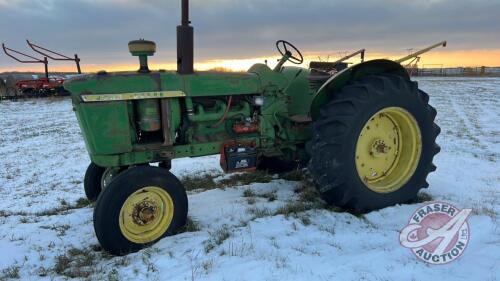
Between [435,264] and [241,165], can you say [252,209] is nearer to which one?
[241,165]

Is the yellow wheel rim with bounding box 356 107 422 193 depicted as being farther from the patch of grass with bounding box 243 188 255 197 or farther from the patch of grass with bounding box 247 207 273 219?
the patch of grass with bounding box 243 188 255 197

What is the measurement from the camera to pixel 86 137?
14.5 ft

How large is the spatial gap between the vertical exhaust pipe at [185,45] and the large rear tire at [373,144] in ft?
4.95

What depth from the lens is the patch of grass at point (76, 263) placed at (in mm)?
3701

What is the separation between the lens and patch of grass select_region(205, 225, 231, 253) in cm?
398

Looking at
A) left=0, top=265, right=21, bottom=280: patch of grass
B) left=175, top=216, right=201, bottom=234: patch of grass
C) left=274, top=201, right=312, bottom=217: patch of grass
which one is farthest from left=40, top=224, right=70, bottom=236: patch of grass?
left=274, top=201, right=312, bottom=217: patch of grass

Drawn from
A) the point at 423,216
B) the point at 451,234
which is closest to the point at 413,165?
the point at 423,216

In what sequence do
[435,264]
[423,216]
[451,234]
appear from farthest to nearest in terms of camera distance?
[423,216] < [451,234] < [435,264]

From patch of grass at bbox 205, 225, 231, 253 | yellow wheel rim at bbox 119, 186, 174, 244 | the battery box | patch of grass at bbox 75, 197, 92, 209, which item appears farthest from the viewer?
patch of grass at bbox 75, 197, 92, 209

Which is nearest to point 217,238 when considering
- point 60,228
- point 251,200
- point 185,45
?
point 251,200

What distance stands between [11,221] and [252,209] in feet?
9.19

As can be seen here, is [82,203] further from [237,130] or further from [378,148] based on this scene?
[378,148]

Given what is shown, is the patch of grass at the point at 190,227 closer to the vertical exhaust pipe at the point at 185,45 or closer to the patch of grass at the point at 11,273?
the patch of grass at the point at 11,273

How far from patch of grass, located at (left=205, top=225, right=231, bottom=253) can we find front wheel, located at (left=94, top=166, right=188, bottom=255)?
1.25 ft
